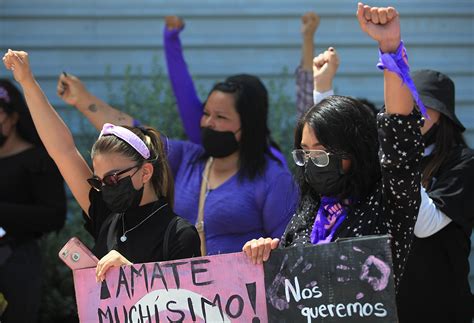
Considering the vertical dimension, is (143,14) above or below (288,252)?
above

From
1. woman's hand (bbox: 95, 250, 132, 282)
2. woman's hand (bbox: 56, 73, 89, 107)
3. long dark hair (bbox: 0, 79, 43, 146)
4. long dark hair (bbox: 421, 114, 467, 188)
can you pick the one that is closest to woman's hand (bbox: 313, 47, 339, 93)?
long dark hair (bbox: 421, 114, 467, 188)

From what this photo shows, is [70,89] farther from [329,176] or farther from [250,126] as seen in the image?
[329,176]

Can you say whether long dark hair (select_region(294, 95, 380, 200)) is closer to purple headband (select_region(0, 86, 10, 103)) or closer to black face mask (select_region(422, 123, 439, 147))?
black face mask (select_region(422, 123, 439, 147))

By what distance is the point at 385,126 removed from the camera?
2.98 meters

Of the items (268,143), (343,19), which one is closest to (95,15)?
(343,19)

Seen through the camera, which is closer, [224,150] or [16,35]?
[224,150]

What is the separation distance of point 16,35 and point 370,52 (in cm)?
258

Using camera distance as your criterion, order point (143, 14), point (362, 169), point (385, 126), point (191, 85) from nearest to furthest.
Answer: point (385, 126) < point (362, 169) < point (191, 85) < point (143, 14)

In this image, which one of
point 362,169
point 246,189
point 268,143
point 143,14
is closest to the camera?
point 362,169

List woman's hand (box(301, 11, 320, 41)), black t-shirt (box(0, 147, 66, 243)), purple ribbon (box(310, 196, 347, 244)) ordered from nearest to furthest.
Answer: purple ribbon (box(310, 196, 347, 244)), black t-shirt (box(0, 147, 66, 243)), woman's hand (box(301, 11, 320, 41))

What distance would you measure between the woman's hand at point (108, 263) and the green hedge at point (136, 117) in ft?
8.75

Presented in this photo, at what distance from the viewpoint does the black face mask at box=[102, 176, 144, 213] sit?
351cm

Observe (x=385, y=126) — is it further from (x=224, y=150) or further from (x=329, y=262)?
(x=224, y=150)

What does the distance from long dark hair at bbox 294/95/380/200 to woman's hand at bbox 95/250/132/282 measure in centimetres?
82
